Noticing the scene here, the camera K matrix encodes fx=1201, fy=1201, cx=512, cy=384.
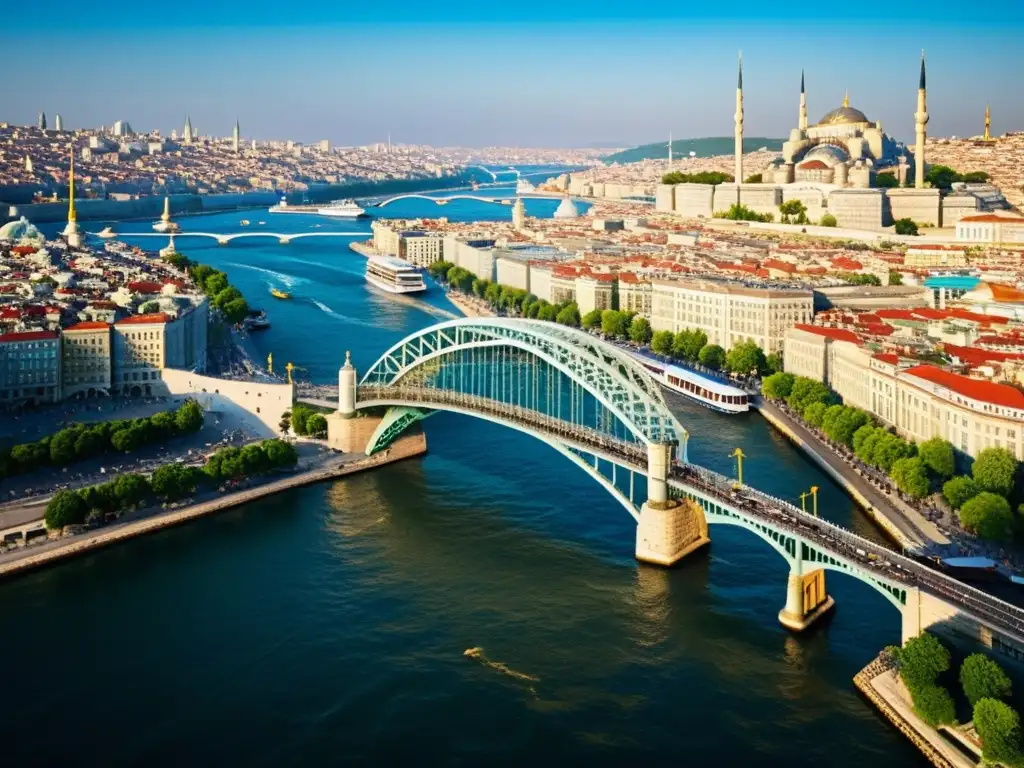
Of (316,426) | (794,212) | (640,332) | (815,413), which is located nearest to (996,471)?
(815,413)

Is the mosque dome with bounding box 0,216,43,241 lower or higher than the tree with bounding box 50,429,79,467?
higher

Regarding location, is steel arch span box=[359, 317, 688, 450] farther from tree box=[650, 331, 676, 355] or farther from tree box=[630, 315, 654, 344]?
tree box=[630, 315, 654, 344]

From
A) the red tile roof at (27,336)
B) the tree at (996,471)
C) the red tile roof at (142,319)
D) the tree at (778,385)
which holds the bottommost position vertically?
the tree at (996,471)

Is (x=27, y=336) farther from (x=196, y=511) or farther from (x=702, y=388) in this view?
(x=702, y=388)

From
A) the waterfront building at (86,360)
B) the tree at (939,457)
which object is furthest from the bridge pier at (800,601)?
the waterfront building at (86,360)

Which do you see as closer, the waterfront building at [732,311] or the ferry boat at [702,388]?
the ferry boat at [702,388]

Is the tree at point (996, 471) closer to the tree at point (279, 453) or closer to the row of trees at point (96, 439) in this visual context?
the tree at point (279, 453)

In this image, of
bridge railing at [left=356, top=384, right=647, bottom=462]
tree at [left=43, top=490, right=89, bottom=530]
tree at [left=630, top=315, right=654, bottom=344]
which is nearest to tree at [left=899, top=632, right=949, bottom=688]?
bridge railing at [left=356, top=384, right=647, bottom=462]
